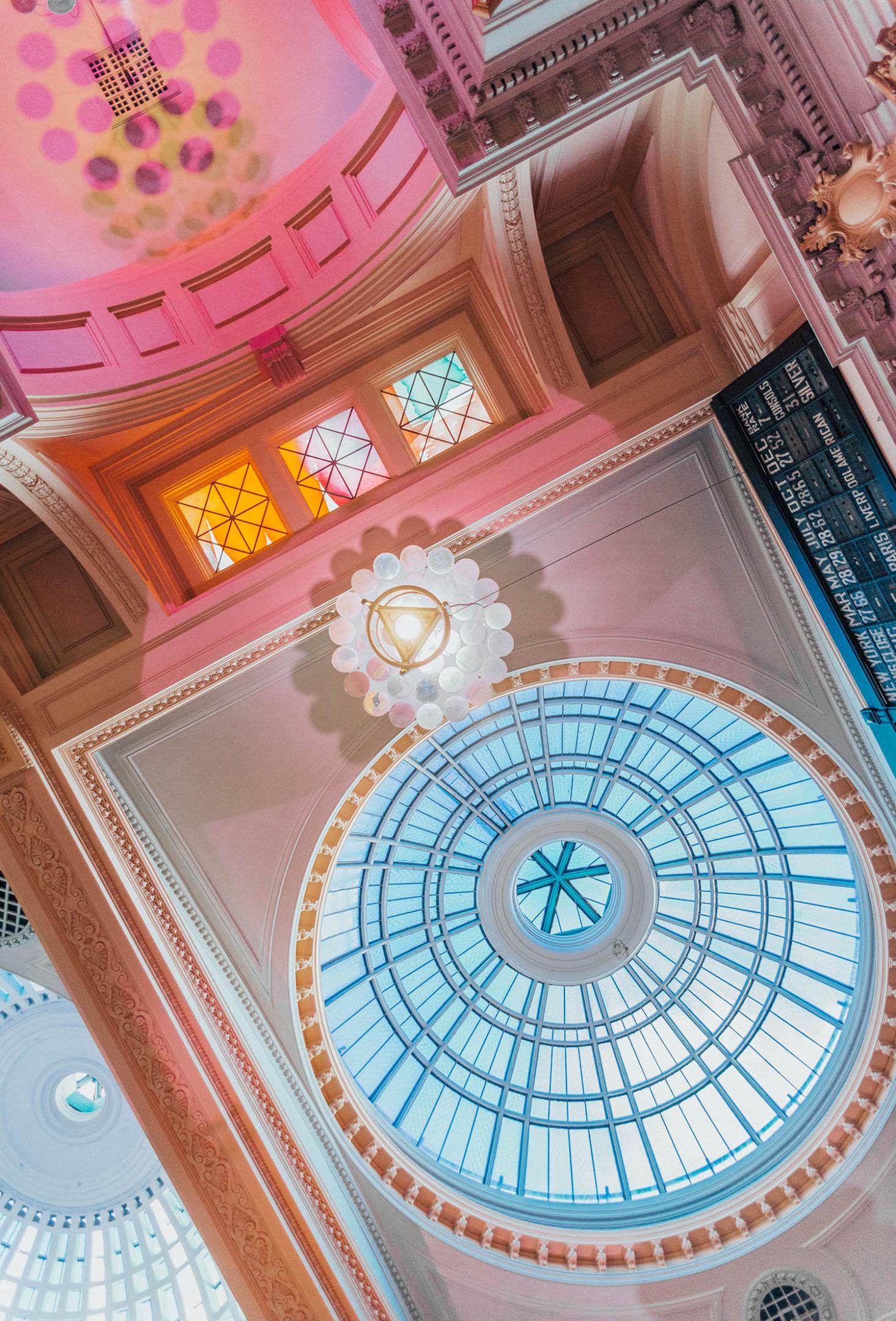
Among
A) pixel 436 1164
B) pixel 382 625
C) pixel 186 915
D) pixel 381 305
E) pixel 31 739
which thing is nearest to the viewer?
pixel 382 625

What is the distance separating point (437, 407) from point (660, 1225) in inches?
394

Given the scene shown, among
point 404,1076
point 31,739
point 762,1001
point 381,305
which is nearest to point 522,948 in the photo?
point 404,1076

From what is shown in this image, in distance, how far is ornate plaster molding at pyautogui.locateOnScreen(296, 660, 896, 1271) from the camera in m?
9.25

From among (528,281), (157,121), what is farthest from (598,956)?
(157,121)

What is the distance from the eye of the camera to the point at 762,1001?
37.3 feet

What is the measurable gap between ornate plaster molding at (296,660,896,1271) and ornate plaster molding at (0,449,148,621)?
10.2 ft

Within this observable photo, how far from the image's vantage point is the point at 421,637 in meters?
6.25

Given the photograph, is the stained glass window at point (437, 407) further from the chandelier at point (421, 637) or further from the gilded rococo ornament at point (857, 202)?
the gilded rococo ornament at point (857, 202)

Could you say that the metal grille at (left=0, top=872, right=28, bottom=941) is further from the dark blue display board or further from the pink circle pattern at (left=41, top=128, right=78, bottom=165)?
the dark blue display board

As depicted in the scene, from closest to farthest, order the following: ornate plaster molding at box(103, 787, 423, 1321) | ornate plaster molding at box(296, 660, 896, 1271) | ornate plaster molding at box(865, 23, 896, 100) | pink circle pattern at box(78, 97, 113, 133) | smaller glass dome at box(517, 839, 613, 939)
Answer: ornate plaster molding at box(865, 23, 896, 100) < pink circle pattern at box(78, 97, 113, 133) < ornate plaster molding at box(103, 787, 423, 1321) < ornate plaster molding at box(296, 660, 896, 1271) < smaller glass dome at box(517, 839, 613, 939)

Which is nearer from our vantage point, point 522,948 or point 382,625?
point 382,625

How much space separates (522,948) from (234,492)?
7.37 m

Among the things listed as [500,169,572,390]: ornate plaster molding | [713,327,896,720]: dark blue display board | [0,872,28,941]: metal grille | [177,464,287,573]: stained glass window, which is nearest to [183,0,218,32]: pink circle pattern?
[500,169,572,390]: ornate plaster molding

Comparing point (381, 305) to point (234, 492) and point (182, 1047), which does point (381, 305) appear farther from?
point (182, 1047)
